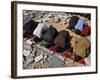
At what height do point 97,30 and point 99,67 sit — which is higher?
point 97,30

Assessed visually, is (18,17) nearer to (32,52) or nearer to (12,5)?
(12,5)

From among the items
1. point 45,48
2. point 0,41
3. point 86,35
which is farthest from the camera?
point 86,35

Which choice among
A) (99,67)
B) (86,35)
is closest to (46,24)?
(86,35)

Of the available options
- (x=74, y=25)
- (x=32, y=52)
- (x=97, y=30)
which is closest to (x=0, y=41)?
(x=32, y=52)

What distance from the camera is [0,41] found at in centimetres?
188

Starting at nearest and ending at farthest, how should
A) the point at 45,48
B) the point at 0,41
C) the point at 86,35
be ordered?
the point at 0,41
the point at 45,48
the point at 86,35

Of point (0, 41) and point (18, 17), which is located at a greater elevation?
point (18, 17)

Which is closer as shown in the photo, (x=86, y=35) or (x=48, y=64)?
(x=48, y=64)

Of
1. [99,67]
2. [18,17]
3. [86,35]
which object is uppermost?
[18,17]

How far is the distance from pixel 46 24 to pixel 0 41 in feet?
1.29

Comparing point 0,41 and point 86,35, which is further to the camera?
point 86,35

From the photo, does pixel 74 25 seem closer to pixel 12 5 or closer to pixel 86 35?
pixel 86 35

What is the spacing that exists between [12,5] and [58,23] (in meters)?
0.41

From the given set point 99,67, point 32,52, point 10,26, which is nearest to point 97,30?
point 99,67
